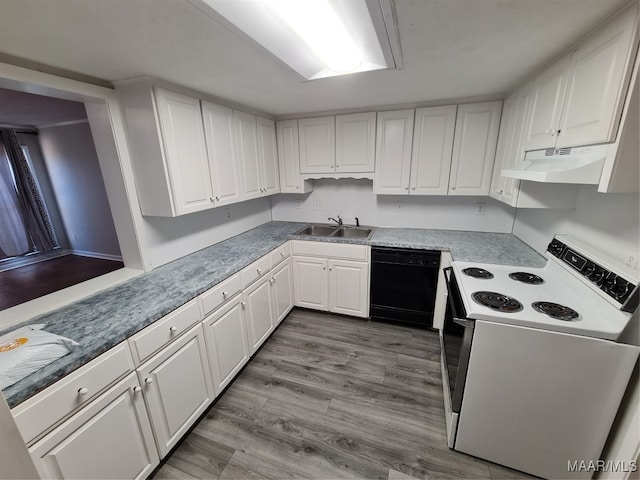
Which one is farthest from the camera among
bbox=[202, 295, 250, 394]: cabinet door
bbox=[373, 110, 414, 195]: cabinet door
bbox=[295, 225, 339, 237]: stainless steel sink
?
bbox=[295, 225, 339, 237]: stainless steel sink

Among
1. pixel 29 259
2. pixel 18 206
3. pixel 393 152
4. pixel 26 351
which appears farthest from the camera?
pixel 29 259

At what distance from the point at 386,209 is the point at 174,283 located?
2.27 meters

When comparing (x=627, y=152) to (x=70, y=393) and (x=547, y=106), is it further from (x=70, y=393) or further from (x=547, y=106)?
(x=70, y=393)

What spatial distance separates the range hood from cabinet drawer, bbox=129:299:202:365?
2063mm

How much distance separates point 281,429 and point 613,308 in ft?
6.41

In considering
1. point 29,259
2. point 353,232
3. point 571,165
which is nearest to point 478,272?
point 571,165

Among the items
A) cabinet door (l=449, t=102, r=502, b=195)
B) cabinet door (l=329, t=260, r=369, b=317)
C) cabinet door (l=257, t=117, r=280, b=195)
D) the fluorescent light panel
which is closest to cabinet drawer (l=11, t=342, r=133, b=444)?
the fluorescent light panel

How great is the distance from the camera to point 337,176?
9.49ft

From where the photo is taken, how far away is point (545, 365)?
1.25 meters

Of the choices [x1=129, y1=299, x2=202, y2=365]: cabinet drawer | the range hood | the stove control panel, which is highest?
the range hood

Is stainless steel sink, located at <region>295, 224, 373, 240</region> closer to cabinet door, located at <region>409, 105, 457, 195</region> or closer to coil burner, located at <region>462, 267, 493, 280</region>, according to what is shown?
cabinet door, located at <region>409, 105, 457, 195</region>

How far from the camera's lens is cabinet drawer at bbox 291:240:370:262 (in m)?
2.59

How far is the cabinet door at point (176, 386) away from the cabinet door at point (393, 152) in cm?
217

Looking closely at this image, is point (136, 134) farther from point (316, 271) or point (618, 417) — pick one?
point (618, 417)
